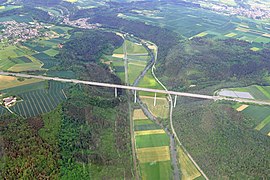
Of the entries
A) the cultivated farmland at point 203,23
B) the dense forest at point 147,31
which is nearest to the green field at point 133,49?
the dense forest at point 147,31

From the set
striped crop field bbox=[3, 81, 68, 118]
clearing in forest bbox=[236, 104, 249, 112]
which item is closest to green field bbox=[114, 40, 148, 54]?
striped crop field bbox=[3, 81, 68, 118]

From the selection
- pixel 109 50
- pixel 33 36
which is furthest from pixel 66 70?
pixel 33 36

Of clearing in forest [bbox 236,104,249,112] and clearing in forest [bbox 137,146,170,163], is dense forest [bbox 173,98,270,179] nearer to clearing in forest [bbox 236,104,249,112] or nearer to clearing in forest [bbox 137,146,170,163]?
clearing in forest [bbox 236,104,249,112]

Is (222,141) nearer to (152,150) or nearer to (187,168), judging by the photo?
(187,168)

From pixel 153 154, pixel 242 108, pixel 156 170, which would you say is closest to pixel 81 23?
pixel 242 108

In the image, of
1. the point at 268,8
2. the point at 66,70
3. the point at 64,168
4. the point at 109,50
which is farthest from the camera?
the point at 268,8

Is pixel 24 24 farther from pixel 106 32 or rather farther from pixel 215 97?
pixel 215 97

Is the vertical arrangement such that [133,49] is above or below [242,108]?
below
